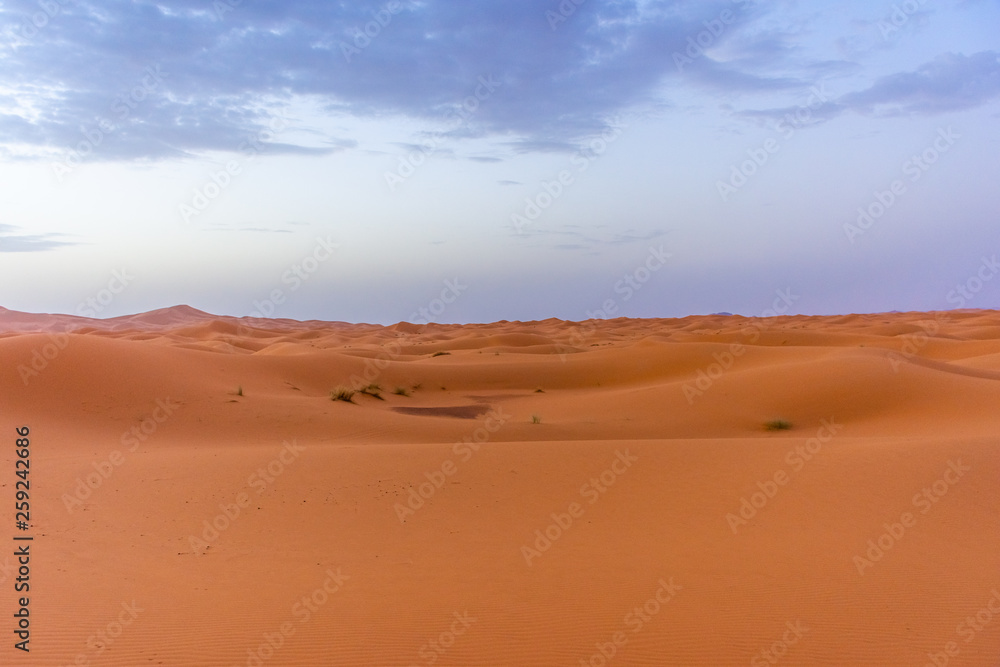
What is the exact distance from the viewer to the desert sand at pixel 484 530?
420cm

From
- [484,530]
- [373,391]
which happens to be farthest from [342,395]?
[484,530]

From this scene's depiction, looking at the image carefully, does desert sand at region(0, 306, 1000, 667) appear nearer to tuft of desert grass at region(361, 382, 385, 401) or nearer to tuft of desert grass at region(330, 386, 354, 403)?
tuft of desert grass at region(330, 386, 354, 403)

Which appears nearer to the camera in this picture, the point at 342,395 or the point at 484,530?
the point at 484,530

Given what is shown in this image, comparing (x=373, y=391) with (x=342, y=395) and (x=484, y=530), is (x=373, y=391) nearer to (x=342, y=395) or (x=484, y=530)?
(x=342, y=395)

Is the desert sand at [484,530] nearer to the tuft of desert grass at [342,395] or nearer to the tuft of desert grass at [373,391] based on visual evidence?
the tuft of desert grass at [342,395]

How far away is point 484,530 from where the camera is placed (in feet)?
21.2

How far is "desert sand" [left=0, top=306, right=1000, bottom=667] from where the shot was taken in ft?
13.8

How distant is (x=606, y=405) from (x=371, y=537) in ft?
33.7

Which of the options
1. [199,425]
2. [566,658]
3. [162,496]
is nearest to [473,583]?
[566,658]

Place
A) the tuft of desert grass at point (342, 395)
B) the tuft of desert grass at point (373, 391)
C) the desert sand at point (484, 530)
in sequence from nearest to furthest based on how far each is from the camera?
the desert sand at point (484, 530) < the tuft of desert grass at point (342, 395) < the tuft of desert grass at point (373, 391)

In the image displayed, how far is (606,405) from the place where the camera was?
1570 centimetres

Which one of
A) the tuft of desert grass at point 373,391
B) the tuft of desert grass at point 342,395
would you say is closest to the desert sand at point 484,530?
the tuft of desert grass at point 342,395

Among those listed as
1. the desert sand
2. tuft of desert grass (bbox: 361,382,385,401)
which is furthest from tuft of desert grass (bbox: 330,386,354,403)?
tuft of desert grass (bbox: 361,382,385,401)

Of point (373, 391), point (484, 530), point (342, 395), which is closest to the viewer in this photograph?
point (484, 530)
